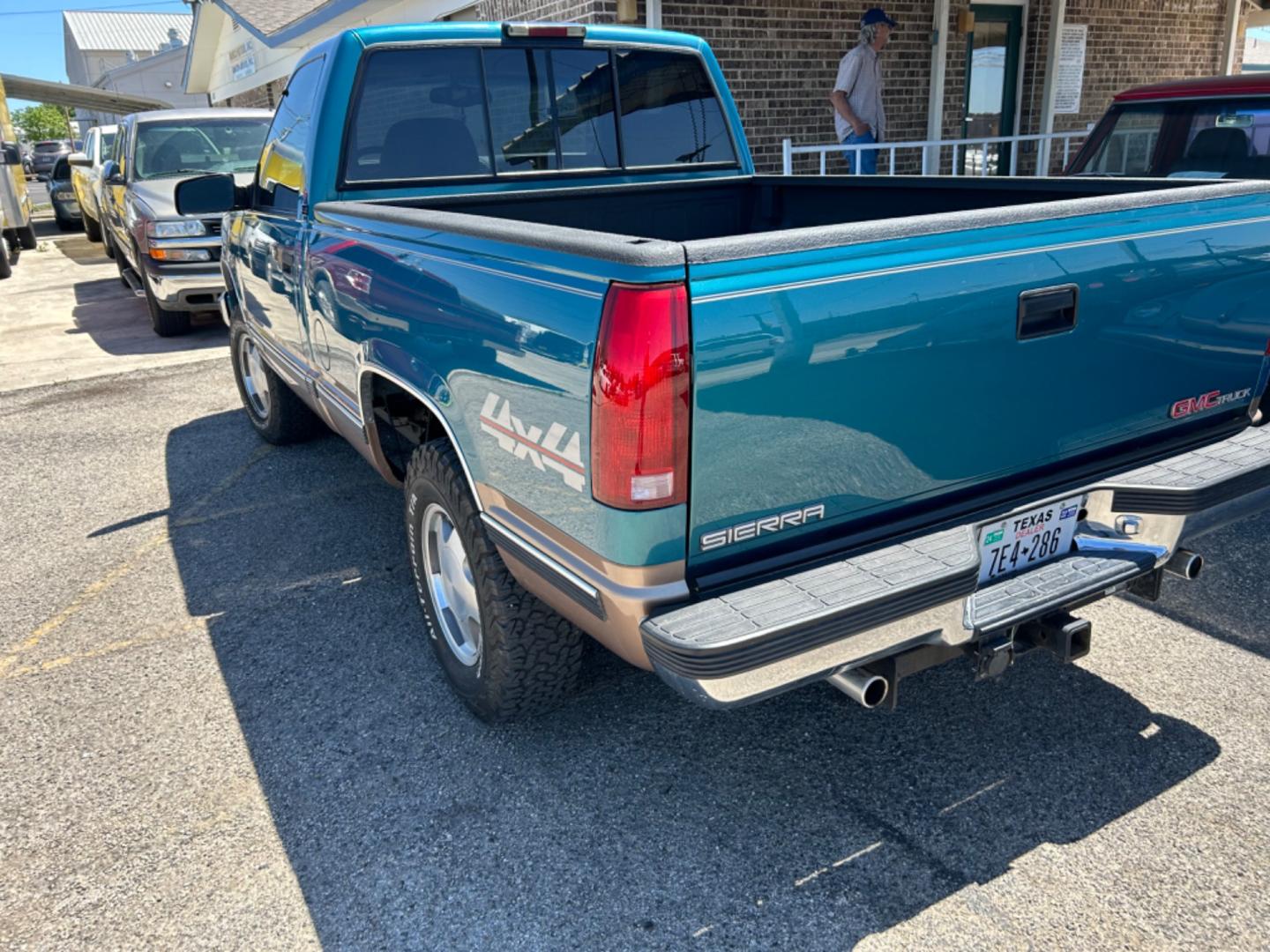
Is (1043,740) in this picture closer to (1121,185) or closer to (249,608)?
(1121,185)

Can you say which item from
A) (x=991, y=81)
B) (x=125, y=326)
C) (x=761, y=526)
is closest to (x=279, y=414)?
(x=761, y=526)

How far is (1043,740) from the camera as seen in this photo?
2.99 meters

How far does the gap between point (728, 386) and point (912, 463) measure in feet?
2.03

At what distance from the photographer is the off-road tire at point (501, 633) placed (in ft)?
9.21

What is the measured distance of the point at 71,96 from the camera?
3016cm

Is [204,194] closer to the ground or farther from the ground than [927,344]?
farther from the ground

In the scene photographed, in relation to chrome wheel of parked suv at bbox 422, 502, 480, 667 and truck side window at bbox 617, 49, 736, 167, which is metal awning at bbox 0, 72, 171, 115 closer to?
truck side window at bbox 617, 49, 736, 167

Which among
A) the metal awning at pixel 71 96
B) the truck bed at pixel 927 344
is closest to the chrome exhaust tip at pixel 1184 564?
the truck bed at pixel 927 344

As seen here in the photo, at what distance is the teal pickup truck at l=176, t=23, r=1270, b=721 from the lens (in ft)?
6.81

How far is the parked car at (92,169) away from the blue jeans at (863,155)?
9046 mm

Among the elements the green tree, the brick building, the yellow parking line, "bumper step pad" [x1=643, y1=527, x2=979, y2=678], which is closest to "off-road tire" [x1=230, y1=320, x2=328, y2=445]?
the yellow parking line

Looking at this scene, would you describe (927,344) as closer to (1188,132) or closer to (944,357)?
(944,357)

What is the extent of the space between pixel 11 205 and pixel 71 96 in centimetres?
1848

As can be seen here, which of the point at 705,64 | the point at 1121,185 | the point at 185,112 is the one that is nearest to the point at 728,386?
the point at 1121,185
